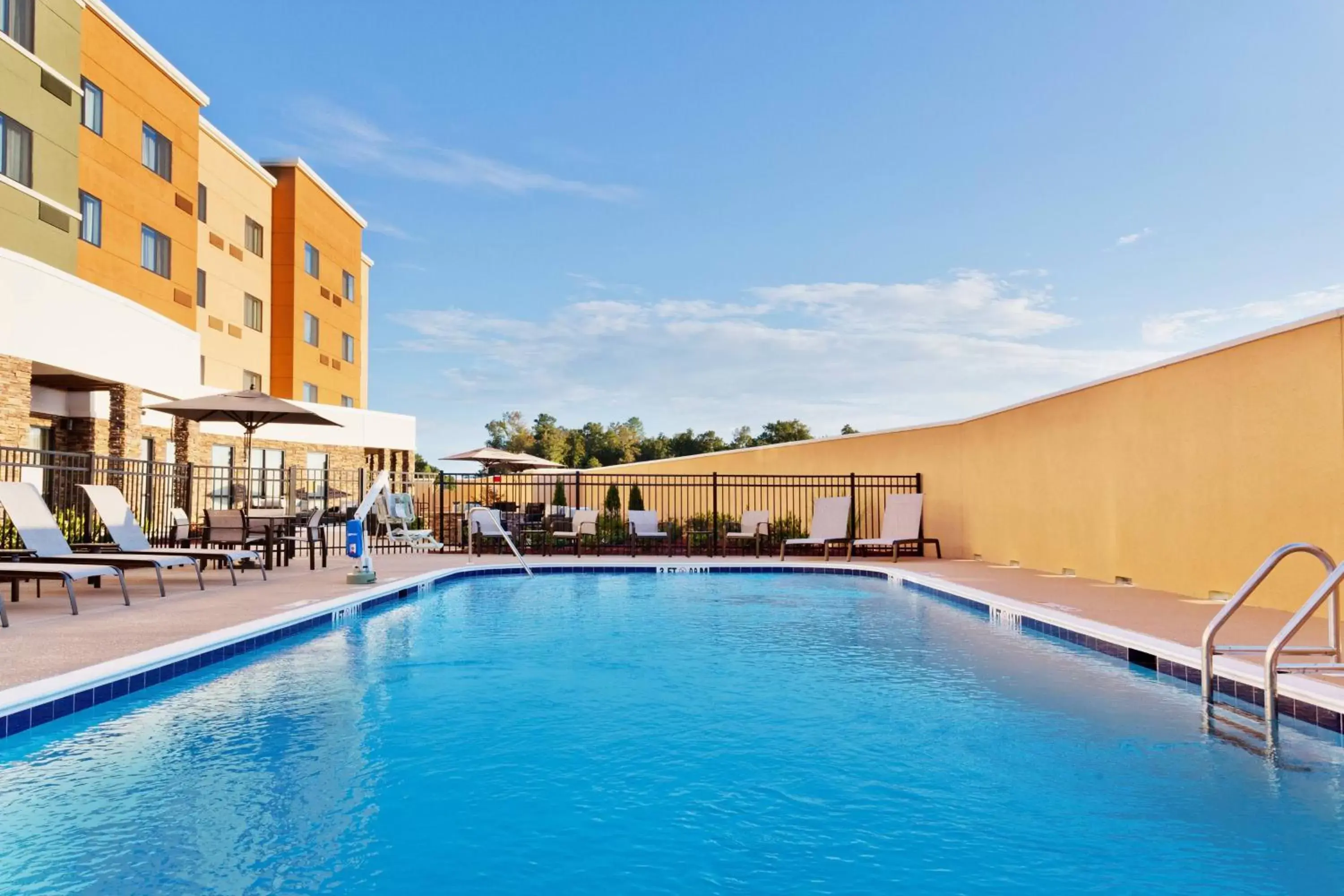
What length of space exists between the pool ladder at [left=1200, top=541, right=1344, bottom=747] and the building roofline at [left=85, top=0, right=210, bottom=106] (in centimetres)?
2075

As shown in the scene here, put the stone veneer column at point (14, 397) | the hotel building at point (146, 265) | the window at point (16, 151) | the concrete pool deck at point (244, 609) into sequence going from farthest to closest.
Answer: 1. the window at point (16, 151)
2. the hotel building at point (146, 265)
3. the stone veneer column at point (14, 397)
4. the concrete pool deck at point (244, 609)

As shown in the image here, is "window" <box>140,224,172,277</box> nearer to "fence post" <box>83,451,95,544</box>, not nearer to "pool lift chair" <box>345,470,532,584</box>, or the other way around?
"fence post" <box>83,451,95,544</box>

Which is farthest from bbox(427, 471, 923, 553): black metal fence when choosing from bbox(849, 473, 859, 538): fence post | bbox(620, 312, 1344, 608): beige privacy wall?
bbox(620, 312, 1344, 608): beige privacy wall

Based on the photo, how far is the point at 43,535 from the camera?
7434 mm

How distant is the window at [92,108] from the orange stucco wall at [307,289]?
976 cm

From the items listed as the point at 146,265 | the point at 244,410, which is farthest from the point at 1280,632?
the point at 146,265

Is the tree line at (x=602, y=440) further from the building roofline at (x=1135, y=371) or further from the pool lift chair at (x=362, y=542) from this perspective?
the pool lift chair at (x=362, y=542)

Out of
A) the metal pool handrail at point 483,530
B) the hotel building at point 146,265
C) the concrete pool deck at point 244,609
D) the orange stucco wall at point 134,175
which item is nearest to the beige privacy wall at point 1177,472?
the concrete pool deck at point 244,609

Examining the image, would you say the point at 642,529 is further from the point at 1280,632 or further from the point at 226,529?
the point at 1280,632

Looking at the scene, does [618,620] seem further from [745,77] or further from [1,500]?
[745,77]

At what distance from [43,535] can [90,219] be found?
40.1 ft

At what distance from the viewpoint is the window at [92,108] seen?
1656cm

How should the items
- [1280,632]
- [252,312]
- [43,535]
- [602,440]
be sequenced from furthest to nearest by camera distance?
[602,440] → [252,312] → [43,535] → [1280,632]

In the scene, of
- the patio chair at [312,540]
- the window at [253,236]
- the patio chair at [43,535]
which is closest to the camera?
the patio chair at [43,535]
